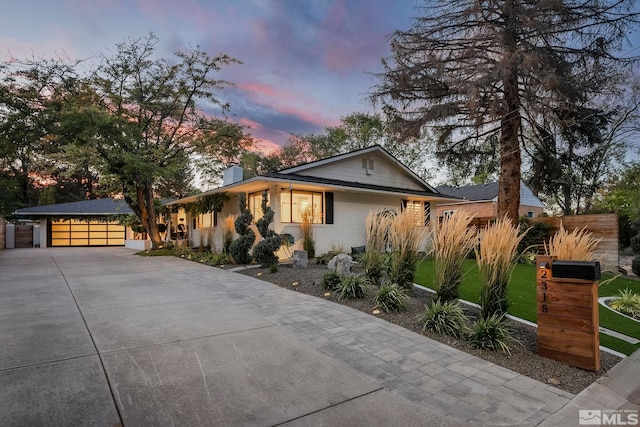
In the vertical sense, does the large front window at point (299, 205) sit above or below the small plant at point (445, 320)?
above

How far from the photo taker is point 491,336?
338cm

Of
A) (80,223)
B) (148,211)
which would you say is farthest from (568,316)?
(80,223)

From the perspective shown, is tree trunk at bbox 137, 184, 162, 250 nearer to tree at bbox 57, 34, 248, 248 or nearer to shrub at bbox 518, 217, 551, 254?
tree at bbox 57, 34, 248, 248

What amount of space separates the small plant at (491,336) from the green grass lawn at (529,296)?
1.18m

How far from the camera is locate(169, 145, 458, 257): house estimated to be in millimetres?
10227

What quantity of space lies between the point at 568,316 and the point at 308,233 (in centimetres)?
758

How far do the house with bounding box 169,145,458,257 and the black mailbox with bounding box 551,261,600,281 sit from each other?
6.56 meters

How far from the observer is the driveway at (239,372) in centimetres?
208

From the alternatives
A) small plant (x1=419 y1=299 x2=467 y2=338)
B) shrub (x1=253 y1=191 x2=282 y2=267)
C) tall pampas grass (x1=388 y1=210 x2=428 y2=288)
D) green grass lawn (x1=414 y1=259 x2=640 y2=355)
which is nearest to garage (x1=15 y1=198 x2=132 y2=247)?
shrub (x1=253 y1=191 x2=282 y2=267)

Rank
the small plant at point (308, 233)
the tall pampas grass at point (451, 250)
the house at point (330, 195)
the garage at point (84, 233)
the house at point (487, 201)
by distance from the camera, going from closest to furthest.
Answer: the tall pampas grass at point (451, 250), the small plant at point (308, 233), the house at point (330, 195), the house at point (487, 201), the garage at point (84, 233)

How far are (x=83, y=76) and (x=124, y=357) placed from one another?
45.2 ft

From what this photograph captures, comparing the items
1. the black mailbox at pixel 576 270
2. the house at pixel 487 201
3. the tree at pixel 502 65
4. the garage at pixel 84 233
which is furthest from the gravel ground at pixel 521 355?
the garage at pixel 84 233

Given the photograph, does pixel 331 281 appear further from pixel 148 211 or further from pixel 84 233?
pixel 84 233

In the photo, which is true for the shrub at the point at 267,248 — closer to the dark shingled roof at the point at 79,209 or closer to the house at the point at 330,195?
the house at the point at 330,195
